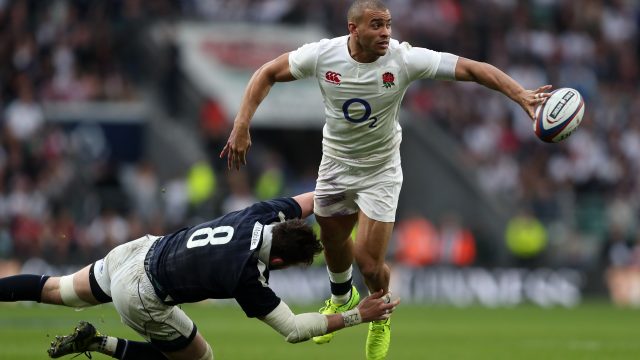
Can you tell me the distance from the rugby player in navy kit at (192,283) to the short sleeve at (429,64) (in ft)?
4.47

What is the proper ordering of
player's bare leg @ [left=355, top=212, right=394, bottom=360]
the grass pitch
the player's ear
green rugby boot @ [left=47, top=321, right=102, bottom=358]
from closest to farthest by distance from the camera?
1. green rugby boot @ [left=47, top=321, right=102, bottom=358]
2. the player's ear
3. player's bare leg @ [left=355, top=212, right=394, bottom=360]
4. the grass pitch

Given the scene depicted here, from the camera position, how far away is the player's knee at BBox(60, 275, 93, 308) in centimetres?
952

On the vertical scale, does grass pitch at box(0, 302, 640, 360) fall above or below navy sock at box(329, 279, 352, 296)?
below

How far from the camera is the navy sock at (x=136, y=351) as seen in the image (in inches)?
383

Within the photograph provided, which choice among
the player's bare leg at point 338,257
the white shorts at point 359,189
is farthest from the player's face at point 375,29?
the player's bare leg at point 338,257

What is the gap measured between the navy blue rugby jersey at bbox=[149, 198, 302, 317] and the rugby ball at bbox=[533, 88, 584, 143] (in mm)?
2095

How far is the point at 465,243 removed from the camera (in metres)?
24.1

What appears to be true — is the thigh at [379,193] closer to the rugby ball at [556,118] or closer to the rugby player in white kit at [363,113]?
the rugby player in white kit at [363,113]

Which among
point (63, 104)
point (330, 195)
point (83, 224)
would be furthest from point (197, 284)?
point (63, 104)

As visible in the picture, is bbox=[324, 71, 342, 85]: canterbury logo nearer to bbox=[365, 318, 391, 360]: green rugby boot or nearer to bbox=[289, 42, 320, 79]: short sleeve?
bbox=[289, 42, 320, 79]: short sleeve

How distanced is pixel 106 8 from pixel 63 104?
2.62 m

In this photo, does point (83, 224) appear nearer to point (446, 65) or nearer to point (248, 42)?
point (248, 42)

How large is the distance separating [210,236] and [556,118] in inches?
110

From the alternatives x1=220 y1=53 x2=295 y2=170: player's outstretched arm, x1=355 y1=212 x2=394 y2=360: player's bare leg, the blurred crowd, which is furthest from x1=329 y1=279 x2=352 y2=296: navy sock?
the blurred crowd
